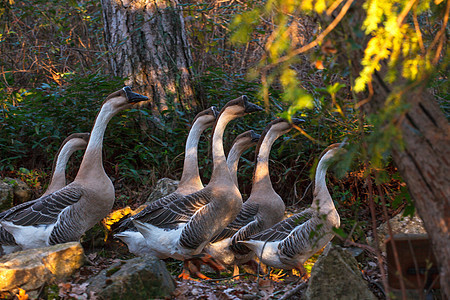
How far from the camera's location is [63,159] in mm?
7844

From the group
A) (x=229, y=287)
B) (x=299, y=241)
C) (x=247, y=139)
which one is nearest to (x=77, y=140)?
(x=247, y=139)

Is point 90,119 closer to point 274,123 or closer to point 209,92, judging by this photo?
point 209,92

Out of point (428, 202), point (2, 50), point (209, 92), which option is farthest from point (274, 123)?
point (2, 50)

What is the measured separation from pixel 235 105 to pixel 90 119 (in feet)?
12.5

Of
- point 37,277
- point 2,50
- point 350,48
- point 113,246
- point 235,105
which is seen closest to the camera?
point 350,48

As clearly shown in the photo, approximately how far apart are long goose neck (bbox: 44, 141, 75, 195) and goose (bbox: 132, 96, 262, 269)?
1601 millimetres

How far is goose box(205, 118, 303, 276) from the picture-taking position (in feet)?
23.7

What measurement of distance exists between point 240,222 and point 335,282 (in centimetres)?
268

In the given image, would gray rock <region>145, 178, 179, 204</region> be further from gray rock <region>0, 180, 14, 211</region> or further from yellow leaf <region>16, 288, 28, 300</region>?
yellow leaf <region>16, 288, 28, 300</region>

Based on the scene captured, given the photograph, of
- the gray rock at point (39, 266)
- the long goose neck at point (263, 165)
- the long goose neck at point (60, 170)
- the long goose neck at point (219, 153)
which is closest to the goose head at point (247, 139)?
the long goose neck at point (263, 165)

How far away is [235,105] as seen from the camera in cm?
740

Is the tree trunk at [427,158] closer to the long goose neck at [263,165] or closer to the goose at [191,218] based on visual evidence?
the goose at [191,218]

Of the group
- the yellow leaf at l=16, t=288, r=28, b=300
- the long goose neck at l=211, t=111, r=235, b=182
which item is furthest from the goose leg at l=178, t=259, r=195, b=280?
the yellow leaf at l=16, t=288, r=28, b=300

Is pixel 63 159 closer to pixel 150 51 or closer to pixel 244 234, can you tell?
pixel 244 234
